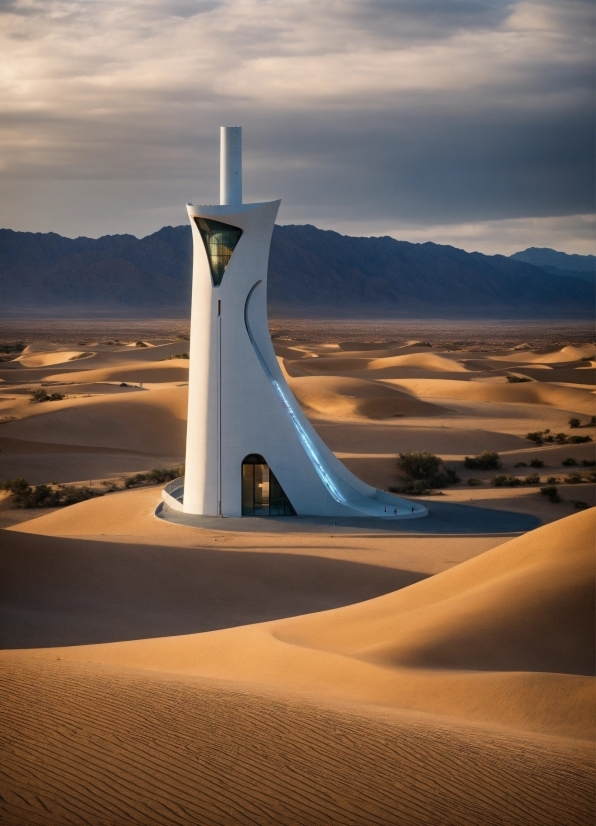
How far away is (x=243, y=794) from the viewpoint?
22.4 ft

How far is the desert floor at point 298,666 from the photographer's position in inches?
274

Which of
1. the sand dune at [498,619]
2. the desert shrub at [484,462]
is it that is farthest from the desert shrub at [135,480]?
the sand dune at [498,619]

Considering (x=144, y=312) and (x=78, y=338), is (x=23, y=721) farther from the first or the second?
(x=144, y=312)

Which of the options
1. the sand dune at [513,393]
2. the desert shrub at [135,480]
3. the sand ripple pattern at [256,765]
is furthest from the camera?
the sand dune at [513,393]

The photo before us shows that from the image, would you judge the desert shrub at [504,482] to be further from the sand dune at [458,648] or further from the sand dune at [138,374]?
the sand dune at [138,374]

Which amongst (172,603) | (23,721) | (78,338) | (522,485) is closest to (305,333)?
(78,338)

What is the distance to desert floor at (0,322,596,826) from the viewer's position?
22.9ft

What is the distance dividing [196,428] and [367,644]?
10.8 meters

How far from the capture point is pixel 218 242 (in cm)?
2181

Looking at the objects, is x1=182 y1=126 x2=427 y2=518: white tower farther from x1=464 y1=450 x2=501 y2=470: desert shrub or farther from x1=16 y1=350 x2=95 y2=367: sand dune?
x1=16 y1=350 x2=95 y2=367: sand dune

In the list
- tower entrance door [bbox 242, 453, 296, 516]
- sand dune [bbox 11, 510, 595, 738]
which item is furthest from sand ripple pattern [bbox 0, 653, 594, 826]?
tower entrance door [bbox 242, 453, 296, 516]

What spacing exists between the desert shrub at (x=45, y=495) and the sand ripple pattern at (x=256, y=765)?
18.1m

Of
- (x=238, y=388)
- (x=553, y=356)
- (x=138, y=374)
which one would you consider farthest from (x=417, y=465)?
(x=553, y=356)

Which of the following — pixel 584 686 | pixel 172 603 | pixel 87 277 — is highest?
pixel 87 277
